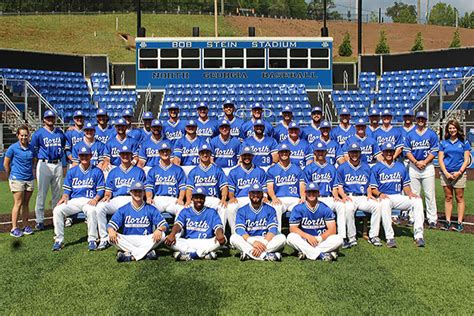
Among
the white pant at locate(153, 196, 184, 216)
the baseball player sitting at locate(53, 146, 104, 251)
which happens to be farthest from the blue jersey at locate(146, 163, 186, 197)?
the baseball player sitting at locate(53, 146, 104, 251)

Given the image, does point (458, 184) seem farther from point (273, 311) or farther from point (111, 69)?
point (111, 69)

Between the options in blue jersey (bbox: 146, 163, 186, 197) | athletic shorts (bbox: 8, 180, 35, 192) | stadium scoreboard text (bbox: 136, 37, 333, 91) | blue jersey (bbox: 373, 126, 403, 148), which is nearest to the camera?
blue jersey (bbox: 146, 163, 186, 197)

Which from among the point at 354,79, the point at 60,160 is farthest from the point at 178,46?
the point at 60,160

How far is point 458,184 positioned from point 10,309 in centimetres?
735

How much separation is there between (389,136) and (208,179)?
11.6 feet

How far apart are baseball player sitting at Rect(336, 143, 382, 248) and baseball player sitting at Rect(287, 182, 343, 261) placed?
28.7 inches

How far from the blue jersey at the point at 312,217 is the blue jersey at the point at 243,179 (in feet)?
3.27

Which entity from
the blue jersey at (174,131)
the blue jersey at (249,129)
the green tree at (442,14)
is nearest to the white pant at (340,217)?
the blue jersey at (249,129)

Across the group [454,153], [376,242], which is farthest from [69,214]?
[454,153]

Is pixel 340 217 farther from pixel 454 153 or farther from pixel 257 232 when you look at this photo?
pixel 454 153

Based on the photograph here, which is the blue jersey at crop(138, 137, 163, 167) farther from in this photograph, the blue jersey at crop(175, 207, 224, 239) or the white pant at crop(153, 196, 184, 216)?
the blue jersey at crop(175, 207, 224, 239)

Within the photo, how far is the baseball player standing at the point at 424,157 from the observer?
910 cm

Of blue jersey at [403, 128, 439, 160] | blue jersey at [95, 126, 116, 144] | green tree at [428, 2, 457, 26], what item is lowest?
blue jersey at [403, 128, 439, 160]

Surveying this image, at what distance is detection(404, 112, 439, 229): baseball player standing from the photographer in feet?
29.9
